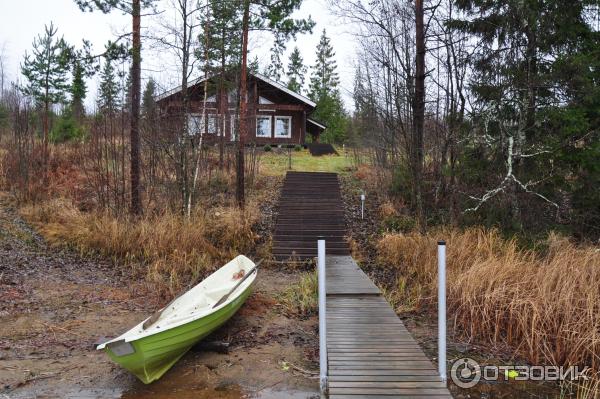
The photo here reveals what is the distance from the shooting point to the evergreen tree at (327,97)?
124 feet

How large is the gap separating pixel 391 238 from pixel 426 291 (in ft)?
10.4

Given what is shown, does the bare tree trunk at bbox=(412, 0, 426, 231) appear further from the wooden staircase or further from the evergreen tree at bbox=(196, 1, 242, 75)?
the evergreen tree at bbox=(196, 1, 242, 75)

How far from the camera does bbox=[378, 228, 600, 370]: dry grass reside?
16.8ft

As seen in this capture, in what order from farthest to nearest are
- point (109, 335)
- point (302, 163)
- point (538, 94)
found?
point (302, 163) < point (538, 94) < point (109, 335)

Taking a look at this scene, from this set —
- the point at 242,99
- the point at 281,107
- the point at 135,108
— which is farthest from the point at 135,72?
the point at 281,107

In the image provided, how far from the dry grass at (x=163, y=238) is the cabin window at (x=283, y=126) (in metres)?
15.4

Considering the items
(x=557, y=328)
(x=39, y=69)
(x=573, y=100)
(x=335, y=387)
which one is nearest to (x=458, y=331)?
(x=557, y=328)

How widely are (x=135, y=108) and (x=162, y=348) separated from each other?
8.43 metres

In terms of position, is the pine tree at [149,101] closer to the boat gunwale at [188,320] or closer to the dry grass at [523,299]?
the boat gunwale at [188,320]

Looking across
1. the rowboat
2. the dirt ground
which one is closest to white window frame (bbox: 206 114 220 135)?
the dirt ground

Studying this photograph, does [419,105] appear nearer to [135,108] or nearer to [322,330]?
[135,108]

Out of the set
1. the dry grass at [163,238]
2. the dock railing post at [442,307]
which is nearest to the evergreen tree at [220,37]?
the dry grass at [163,238]

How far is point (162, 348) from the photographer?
488cm

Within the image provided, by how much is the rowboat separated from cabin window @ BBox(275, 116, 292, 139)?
20724 millimetres
